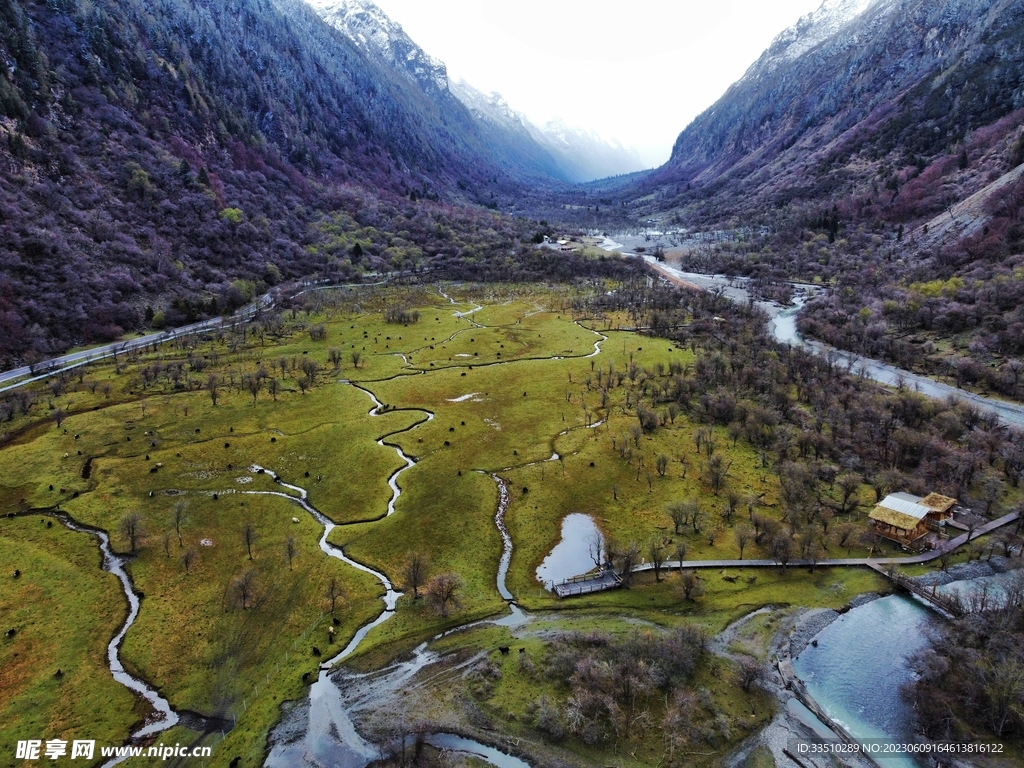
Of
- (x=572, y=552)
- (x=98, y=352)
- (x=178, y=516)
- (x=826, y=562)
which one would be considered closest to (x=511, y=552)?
(x=572, y=552)

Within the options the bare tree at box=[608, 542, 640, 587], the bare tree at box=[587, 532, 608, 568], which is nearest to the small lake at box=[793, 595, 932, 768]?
the bare tree at box=[608, 542, 640, 587]

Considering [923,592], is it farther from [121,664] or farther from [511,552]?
[121,664]

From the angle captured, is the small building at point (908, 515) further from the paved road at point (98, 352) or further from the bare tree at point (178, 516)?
the paved road at point (98, 352)

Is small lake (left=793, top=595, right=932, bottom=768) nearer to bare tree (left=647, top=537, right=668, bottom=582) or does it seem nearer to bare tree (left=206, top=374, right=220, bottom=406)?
bare tree (left=647, top=537, right=668, bottom=582)

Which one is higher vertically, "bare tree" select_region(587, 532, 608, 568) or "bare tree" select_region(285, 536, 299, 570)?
"bare tree" select_region(285, 536, 299, 570)

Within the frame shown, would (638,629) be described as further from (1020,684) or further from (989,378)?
(989,378)

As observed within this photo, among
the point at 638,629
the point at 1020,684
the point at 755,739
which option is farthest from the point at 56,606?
the point at 1020,684
